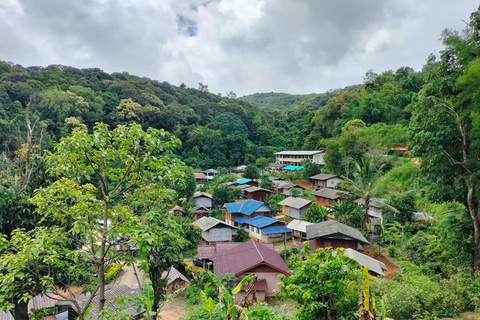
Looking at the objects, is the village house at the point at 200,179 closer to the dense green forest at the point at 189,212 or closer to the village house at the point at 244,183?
the village house at the point at 244,183

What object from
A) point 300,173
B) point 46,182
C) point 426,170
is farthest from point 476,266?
point 300,173

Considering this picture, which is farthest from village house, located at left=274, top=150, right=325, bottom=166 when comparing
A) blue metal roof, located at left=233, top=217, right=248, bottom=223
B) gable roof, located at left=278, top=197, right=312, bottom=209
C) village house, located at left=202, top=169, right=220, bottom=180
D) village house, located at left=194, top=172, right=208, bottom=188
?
blue metal roof, located at left=233, top=217, right=248, bottom=223

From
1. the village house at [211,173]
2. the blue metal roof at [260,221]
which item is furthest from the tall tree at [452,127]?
the village house at [211,173]

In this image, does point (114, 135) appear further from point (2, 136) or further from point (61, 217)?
point (2, 136)

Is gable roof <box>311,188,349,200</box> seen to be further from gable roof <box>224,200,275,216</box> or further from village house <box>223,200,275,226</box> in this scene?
gable roof <box>224,200,275,216</box>

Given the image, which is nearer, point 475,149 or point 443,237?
point 475,149

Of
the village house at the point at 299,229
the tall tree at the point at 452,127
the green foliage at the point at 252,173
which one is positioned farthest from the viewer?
the green foliage at the point at 252,173
